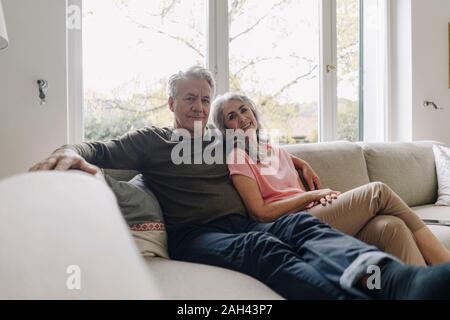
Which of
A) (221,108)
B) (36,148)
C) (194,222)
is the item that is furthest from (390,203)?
(36,148)

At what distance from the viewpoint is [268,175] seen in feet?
5.73

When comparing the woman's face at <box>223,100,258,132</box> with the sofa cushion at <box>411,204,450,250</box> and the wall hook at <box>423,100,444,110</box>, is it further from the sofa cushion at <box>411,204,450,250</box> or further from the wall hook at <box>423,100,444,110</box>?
the wall hook at <box>423,100,444,110</box>

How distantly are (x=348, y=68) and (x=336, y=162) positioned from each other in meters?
1.23

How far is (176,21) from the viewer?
97.7 inches

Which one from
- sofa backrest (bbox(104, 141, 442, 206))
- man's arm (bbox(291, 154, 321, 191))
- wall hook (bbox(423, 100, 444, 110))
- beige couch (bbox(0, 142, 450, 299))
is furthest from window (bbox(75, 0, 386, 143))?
beige couch (bbox(0, 142, 450, 299))

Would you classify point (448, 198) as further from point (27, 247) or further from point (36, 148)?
point (27, 247)

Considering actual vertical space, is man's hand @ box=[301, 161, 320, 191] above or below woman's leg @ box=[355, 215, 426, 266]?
above

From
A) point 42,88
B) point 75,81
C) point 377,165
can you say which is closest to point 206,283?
point 42,88

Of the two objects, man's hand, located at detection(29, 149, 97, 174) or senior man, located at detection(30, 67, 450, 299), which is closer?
senior man, located at detection(30, 67, 450, 299)

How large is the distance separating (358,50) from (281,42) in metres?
0.83

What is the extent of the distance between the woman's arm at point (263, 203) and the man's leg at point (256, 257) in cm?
12

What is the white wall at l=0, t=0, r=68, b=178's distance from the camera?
1.85 m

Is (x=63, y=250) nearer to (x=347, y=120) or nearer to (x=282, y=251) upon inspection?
(x=282, y=251)

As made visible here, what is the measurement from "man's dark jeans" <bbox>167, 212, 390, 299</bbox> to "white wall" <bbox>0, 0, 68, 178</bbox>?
0.76 metres
